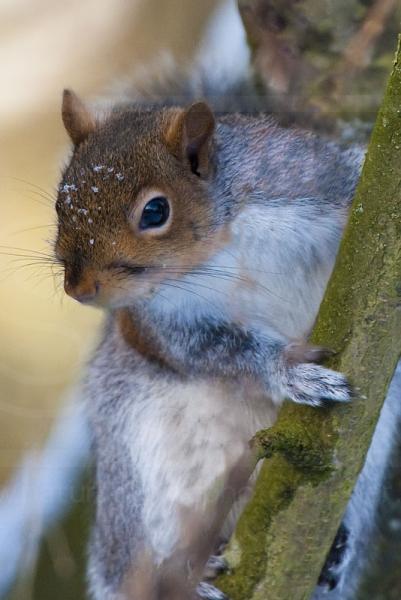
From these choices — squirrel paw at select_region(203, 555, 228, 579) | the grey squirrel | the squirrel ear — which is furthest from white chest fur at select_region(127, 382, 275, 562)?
the squirrel ear

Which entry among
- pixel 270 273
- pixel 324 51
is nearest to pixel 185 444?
pixel 270 273

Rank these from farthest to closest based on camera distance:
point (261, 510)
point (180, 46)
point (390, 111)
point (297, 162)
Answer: point (180, 46) < point (297, 162) < point (261, 510) < point (390, 111)

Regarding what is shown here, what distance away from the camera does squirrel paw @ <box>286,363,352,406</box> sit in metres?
0.88

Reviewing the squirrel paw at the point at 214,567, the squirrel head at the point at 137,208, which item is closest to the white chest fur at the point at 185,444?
the squirrel paw at the point at 214,567

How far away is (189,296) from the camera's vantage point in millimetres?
1061

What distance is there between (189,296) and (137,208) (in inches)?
7.3

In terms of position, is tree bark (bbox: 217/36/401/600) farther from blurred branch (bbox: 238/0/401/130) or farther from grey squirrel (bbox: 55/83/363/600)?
blurred branch (bbox: 238/0/401/130)

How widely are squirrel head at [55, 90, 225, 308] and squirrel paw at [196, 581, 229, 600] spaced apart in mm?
371

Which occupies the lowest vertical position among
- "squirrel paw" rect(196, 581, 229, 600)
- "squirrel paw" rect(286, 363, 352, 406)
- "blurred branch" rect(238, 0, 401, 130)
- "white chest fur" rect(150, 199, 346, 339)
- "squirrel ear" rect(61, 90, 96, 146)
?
"squirrel paw" rect(196, 581, 229, 600)

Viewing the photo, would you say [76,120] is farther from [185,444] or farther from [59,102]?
[185,444]

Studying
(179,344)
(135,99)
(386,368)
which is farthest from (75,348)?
(386,368)

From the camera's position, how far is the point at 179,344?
1165 millimetres

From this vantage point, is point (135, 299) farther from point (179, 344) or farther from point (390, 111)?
point (390, 111)

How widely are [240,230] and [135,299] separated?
161mm
